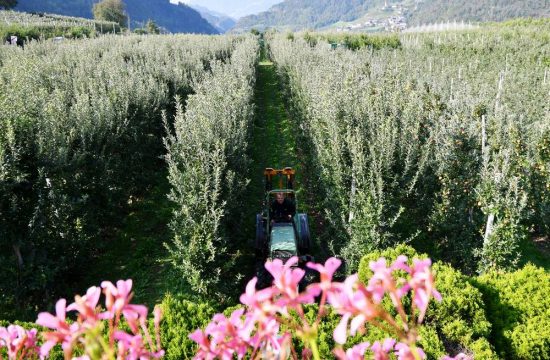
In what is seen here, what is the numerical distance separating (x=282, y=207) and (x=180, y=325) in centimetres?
444

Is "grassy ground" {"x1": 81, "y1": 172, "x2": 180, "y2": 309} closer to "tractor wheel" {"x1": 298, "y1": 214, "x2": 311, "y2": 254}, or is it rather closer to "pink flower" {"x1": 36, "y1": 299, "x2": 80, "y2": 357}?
"tractor wheel" {"x1": 298, "y1": 214, "x2": 311, "y2": 254}

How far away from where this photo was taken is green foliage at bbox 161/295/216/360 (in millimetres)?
4383

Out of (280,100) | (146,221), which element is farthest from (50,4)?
(146,221)

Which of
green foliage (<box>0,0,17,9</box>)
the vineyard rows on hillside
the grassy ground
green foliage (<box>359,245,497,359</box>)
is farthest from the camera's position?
green foliage (<box>0,0,17,9</box>)

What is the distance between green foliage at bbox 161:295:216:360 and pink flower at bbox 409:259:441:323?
3.82m

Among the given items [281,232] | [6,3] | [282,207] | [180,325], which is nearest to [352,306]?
[180,325]

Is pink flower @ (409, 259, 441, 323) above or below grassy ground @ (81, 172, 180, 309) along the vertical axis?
above

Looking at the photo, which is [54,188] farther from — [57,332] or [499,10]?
[499,10]

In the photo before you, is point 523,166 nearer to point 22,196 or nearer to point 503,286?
point 503,286

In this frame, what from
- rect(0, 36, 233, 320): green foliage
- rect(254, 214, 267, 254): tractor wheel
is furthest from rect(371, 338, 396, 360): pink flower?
rect(254, 214, 267, 254): tractor wheel

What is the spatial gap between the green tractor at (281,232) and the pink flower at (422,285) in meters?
5.89

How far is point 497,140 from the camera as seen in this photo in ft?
27.3

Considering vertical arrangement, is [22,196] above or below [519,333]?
above

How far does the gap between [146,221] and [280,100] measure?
15140mm
